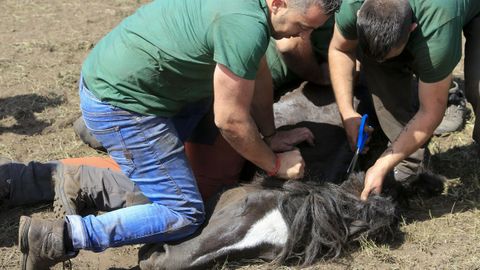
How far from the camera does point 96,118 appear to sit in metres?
3.45

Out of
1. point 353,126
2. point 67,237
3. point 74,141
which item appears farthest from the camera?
point 74,141

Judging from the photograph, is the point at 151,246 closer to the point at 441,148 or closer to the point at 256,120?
the point at 256,120

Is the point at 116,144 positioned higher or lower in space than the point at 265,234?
higher

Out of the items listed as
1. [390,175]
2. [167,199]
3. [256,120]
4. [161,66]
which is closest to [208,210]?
[167,199]

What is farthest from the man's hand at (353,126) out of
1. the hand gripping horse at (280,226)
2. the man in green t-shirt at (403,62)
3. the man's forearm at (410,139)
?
the hand gripping horse at (280,226)

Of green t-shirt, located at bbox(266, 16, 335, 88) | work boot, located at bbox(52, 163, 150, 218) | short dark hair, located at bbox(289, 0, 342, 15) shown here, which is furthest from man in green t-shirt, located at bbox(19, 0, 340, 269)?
green t-shirt, located at bbox(266, 16, 335, 88)

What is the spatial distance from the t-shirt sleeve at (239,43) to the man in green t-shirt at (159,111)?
0.04 m

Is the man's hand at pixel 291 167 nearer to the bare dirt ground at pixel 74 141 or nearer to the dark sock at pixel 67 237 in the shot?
the bare dirt ground at pixel 74 141

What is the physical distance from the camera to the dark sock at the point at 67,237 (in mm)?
3316

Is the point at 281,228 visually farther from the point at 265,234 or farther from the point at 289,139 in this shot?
the point at 289,139

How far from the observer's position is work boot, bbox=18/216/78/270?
329cm

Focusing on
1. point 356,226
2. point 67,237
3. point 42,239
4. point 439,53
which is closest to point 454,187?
point 356,226

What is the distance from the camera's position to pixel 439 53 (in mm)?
3457

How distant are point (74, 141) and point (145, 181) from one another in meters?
1.63
